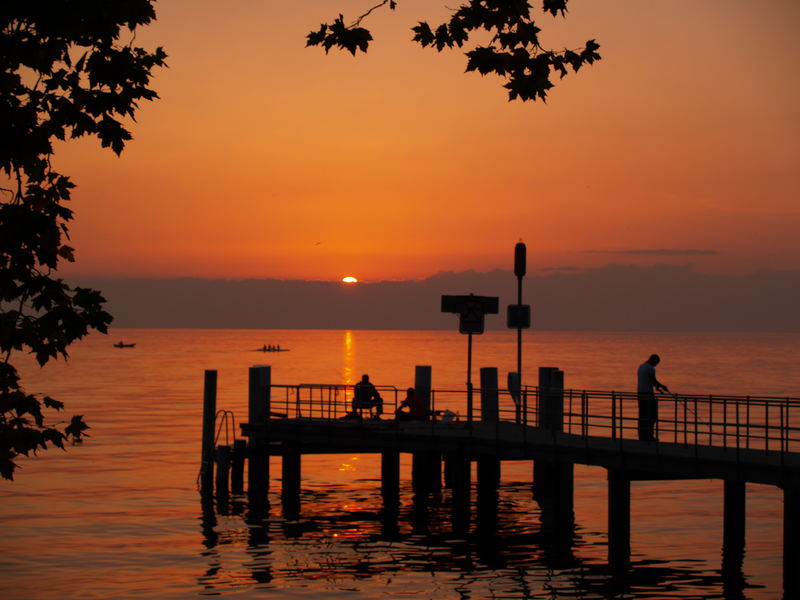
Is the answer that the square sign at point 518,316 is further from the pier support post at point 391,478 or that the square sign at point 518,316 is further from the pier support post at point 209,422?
the pier support post at point 209,422

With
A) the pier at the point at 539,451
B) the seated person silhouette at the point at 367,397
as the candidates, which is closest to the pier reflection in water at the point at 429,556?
the pier at the point at 539,451

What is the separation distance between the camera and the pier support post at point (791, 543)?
2047 centimetres

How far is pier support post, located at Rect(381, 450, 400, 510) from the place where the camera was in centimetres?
3253

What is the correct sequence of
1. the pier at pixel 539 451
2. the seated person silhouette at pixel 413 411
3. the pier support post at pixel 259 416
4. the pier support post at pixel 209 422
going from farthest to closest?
1. the pier support post at pixel 209 422
2. the pier support post at pixel 259 416
3. the seated person silhouette at pixel 413 411
4. the pier at pixel 539 451

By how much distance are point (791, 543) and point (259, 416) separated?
14635 millimetres

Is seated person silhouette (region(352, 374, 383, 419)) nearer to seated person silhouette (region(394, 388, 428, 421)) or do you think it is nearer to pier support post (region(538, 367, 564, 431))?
seated person silhouette (region(394, 388, 428, 421))

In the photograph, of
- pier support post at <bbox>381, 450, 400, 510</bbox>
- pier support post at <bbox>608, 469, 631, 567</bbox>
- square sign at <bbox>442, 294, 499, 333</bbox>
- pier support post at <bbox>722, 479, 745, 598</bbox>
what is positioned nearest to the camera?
pier support post at <bbox>608, 469, 631, 567</bbox>

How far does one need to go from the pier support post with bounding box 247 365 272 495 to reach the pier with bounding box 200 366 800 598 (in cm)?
3

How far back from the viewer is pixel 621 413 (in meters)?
22.5

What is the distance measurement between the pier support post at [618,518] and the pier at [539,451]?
24 mm

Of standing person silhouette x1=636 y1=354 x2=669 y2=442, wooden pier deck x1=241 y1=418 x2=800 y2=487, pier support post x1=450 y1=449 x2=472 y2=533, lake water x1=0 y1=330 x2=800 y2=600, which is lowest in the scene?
lake water x1=0 y1=330 x2=800 y2=600

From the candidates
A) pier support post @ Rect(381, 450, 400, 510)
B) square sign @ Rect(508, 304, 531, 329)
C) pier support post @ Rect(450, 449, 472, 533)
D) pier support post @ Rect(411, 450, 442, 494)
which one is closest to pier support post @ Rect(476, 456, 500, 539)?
pier support post @ Rect(450, 449, 472, 533)

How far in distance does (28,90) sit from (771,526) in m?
28.0

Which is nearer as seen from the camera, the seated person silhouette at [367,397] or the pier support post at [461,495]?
the pier support post at [461,495]
